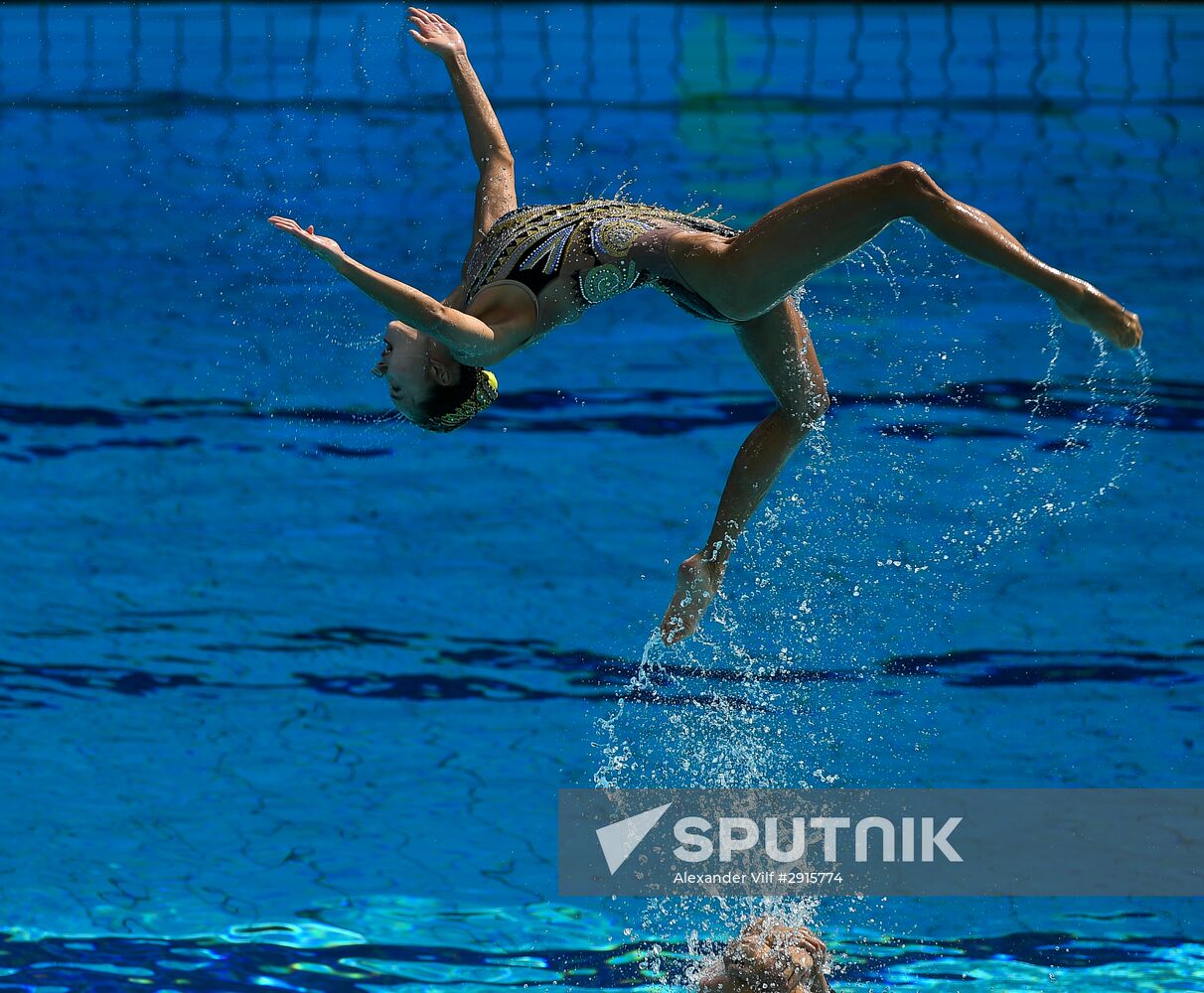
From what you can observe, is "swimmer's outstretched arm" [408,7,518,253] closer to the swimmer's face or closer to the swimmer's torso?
the swimmer's torso

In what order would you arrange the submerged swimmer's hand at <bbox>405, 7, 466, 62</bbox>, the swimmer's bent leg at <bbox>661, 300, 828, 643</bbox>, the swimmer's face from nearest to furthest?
1. the swimmer's face
2. the swimmer's bent leg at <bbox>661, 300, 828, 643</bbox>
3. the submerged swimmer's hand at <bbox>405, 7, 466, 62</bbox>

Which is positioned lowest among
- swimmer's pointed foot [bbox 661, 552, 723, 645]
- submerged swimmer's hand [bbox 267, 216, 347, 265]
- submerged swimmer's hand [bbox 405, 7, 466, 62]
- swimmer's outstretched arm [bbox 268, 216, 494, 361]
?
swimmer's pointed foot [bbox 661, 552, 723, 645]

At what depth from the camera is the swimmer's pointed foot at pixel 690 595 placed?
5035 mm

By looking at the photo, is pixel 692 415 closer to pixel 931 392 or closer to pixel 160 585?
pixel 931 392

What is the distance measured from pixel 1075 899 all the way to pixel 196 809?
2.93 meters

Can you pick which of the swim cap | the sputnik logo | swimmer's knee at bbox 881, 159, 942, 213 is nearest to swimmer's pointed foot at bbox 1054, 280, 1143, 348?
swimmer's knee at bbox 881, 159, 942, 213

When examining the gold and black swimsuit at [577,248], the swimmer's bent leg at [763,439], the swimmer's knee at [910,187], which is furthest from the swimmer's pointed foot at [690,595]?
the swimmer's knee at [910,187]

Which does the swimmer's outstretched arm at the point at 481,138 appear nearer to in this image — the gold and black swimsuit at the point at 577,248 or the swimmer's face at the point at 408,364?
the gold and black swimsuit at the point at 577,248

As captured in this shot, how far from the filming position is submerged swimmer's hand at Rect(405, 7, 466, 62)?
521 centimetres

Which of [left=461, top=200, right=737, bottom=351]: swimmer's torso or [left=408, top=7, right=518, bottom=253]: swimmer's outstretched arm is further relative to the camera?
[left=408, top=7, right=518, bottom=253]: swimmer's outstretched arm

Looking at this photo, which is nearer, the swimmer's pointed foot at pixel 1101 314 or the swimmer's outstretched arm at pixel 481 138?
the swimmer's pointed foot at pixel 1101 314

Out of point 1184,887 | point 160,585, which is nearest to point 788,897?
point 1184,887
